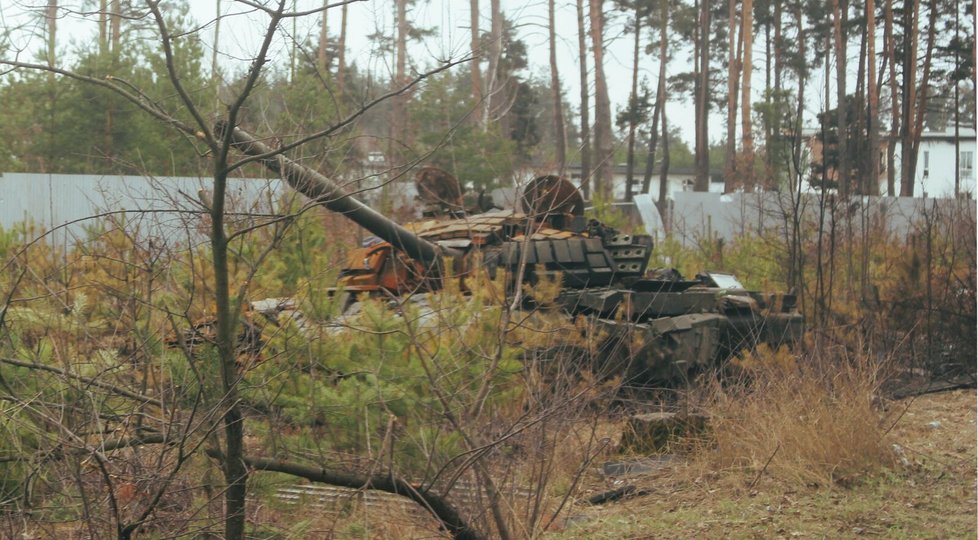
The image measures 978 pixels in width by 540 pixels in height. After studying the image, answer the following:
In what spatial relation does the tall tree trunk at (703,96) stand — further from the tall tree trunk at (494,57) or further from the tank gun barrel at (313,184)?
the tank gun barrel at (313,184)

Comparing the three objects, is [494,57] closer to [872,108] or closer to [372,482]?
[372,482]

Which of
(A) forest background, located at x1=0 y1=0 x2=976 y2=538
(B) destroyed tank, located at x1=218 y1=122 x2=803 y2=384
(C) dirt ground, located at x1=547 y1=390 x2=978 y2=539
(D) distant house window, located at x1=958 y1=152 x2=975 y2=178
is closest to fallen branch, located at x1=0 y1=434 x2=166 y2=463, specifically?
(A) forest background, located at x1=0 y1=0 x2=976 y2=538

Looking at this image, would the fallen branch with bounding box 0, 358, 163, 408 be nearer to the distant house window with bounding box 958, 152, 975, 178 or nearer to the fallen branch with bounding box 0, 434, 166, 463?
the fallen branch with bounding box 0, 434, 166, 463

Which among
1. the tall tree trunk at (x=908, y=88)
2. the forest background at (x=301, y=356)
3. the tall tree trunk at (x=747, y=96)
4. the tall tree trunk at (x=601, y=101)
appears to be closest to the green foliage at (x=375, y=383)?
the forest background at (x=301, y=356)

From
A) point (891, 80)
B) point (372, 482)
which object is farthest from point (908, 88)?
point (372, 482)

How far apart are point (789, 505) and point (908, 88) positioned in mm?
14602

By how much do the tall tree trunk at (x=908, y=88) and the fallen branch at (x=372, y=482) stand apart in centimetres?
1457

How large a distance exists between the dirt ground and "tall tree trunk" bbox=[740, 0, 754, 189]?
1928 cm

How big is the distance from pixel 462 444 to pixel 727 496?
2059 mm

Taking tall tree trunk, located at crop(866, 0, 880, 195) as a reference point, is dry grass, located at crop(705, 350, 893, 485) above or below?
below

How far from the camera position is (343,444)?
19.1ft

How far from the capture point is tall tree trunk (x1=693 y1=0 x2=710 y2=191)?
26789mm

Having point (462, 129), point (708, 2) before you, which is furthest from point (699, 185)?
point (462, 129)

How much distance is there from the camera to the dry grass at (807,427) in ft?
23.4
